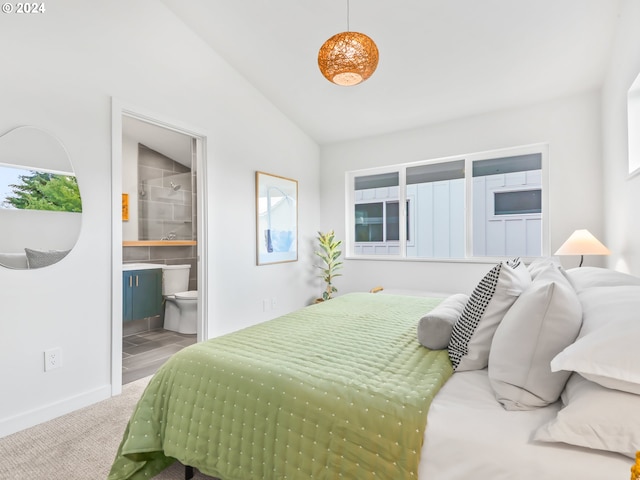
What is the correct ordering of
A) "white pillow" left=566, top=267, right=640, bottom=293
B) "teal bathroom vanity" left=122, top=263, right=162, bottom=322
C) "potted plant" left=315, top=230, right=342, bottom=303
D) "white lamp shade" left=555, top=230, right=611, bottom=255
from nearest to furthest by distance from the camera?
"white pillow" left=566, top=267, right=640, bottom=293 < "white lamp shade" left=555, top=230, right=611, bottom=255 < "teal bathroom vanity" left=122, top=263, right=162, bottom=322 < "potted plant" left=315, top=230, right=342, bottom=303

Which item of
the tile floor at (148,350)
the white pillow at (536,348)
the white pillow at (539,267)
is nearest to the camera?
the white pillow at (536,348)

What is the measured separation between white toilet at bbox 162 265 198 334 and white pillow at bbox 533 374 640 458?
12.3 feet

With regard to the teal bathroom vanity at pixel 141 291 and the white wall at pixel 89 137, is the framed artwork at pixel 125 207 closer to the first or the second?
the teal bathroom vanity at pixel 141 291

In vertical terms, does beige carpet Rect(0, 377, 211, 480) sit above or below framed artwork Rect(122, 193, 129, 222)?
below

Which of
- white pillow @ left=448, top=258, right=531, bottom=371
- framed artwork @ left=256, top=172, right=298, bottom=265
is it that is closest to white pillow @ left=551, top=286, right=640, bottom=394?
white pillow @ left=448, top=258, right=531, bottom=371

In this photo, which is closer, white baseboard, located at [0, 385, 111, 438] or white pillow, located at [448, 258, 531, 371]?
white pillow, located at [448, 258, 531, 371]

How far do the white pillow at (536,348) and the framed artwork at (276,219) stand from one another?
9.94 feet

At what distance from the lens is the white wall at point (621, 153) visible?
7.48 feet

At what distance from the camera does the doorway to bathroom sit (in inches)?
130

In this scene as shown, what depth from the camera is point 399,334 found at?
70.1 inches

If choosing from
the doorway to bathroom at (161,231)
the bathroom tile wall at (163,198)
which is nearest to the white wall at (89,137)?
the doorway to bathroom at (161,231)

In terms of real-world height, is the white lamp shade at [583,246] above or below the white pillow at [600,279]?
above

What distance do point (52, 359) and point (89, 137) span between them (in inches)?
58.5

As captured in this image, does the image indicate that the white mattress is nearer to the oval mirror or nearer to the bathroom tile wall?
the oval mirror
